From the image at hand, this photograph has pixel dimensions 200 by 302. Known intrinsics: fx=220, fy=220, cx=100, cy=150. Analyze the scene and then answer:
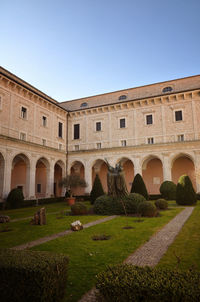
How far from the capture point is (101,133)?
30609 millimetres

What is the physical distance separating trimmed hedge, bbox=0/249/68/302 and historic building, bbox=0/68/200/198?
19.1m

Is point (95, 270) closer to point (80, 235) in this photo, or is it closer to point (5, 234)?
point (80, 235)

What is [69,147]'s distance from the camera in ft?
105

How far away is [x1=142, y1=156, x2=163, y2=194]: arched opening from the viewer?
98.8 ft

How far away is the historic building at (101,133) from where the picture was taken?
2355 cm

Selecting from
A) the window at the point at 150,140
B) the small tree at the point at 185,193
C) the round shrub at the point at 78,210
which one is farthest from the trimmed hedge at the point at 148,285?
the window at the point at 150,140

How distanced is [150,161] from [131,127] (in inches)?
229

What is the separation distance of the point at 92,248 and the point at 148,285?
14.3 feet

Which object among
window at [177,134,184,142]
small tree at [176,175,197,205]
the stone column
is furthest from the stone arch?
small tree at [176,175,197,205]

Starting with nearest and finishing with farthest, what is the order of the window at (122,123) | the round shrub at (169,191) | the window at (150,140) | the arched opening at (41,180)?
the round shrub at (169,191), the window at (150,140), the window at (122,123), the arched opening at (41,180)

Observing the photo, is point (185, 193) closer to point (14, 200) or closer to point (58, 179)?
point (14, 200)

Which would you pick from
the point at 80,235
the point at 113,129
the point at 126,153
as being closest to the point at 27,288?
the point at 80,235

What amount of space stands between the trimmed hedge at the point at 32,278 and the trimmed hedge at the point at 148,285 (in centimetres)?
68

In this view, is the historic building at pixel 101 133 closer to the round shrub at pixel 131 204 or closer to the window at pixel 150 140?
the window at pixel 150 140
